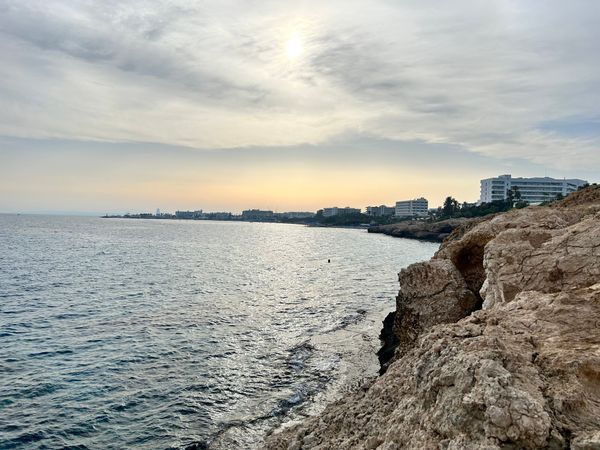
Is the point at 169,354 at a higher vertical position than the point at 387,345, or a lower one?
lower

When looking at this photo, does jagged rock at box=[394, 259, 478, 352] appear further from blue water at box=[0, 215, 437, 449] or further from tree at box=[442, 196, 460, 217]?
tree at box=[442, 196, 460, 217]

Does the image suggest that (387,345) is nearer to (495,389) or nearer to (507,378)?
(507,378)

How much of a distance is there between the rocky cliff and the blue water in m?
9.55

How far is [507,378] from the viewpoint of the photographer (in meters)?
6.22

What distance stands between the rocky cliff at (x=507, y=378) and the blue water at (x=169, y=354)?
955 centimetres

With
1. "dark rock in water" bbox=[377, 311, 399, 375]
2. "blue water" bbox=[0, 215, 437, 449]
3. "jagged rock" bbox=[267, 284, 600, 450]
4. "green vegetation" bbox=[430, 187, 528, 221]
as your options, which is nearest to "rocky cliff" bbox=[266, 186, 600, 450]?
"jagged rock" bbox=[267, 284, 600, 450]

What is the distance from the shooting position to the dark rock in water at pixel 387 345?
958 inches

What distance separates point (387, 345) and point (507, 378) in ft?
70.2

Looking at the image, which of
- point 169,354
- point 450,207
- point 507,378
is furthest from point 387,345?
point 450,207

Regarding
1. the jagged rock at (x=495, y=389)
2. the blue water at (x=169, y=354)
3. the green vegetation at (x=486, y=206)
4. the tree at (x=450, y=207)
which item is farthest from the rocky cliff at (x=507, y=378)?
the tree at (x=450, y=207)

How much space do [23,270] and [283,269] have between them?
3595cm

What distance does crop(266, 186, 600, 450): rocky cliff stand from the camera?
5.79 meters

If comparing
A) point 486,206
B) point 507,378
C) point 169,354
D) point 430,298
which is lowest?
point 169,354

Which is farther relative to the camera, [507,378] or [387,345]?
[387,345]
